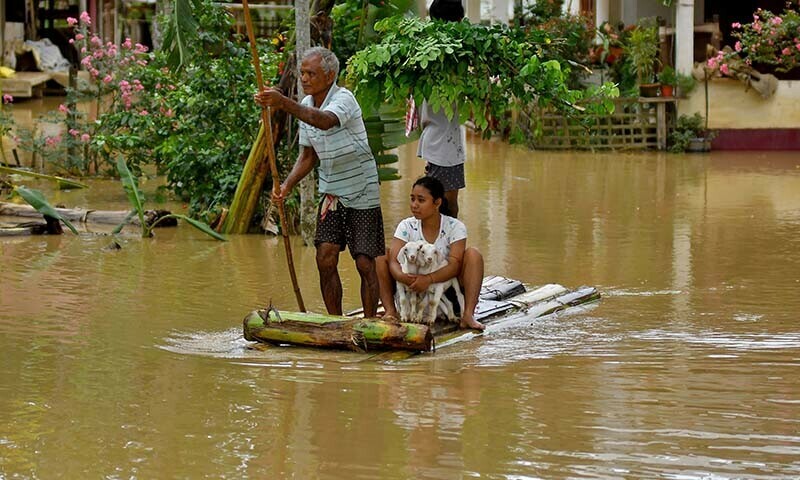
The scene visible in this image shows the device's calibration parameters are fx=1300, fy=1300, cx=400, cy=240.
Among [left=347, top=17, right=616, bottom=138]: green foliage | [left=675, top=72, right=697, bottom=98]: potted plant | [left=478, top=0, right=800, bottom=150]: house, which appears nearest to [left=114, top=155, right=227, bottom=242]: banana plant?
[left=347, top=17, right=616, bottom=138]: green foliage

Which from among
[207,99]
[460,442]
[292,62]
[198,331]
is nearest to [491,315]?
[198,331]

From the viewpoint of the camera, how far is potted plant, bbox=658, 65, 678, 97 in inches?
771

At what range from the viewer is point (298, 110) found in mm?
6801

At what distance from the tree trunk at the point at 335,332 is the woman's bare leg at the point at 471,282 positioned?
Result: 1.75 feet

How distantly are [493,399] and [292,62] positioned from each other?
5.63 meters

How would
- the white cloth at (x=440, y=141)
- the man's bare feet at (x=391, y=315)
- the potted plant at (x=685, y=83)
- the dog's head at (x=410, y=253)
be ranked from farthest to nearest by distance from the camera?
the potted plant at (x=685, y=83), the white cloth at (x=440, y=141), the dog's head at (x=410, y=253), the man's bare feet at (x=391, y=315)

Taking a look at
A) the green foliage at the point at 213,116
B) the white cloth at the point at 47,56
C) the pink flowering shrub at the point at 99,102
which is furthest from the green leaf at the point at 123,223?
the white cloth at the point at 47,56

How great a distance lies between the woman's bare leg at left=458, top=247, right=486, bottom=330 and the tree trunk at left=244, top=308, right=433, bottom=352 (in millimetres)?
535

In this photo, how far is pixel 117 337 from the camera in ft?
24.1

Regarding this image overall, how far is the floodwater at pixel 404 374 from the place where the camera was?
5.09 m

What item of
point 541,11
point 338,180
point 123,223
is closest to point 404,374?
point 338,180

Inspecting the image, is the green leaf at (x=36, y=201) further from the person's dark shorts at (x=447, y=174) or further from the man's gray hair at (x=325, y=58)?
the man's gray hair at (x=325, y=58)

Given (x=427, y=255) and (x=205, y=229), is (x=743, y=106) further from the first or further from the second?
(x=427, y=255)

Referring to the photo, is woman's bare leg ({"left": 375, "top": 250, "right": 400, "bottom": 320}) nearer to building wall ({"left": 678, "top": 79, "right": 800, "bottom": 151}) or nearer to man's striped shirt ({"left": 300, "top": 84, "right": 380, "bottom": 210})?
man's striped shirt ({"left": 300, "top": 84, "right": 380, "bottom": 210})
